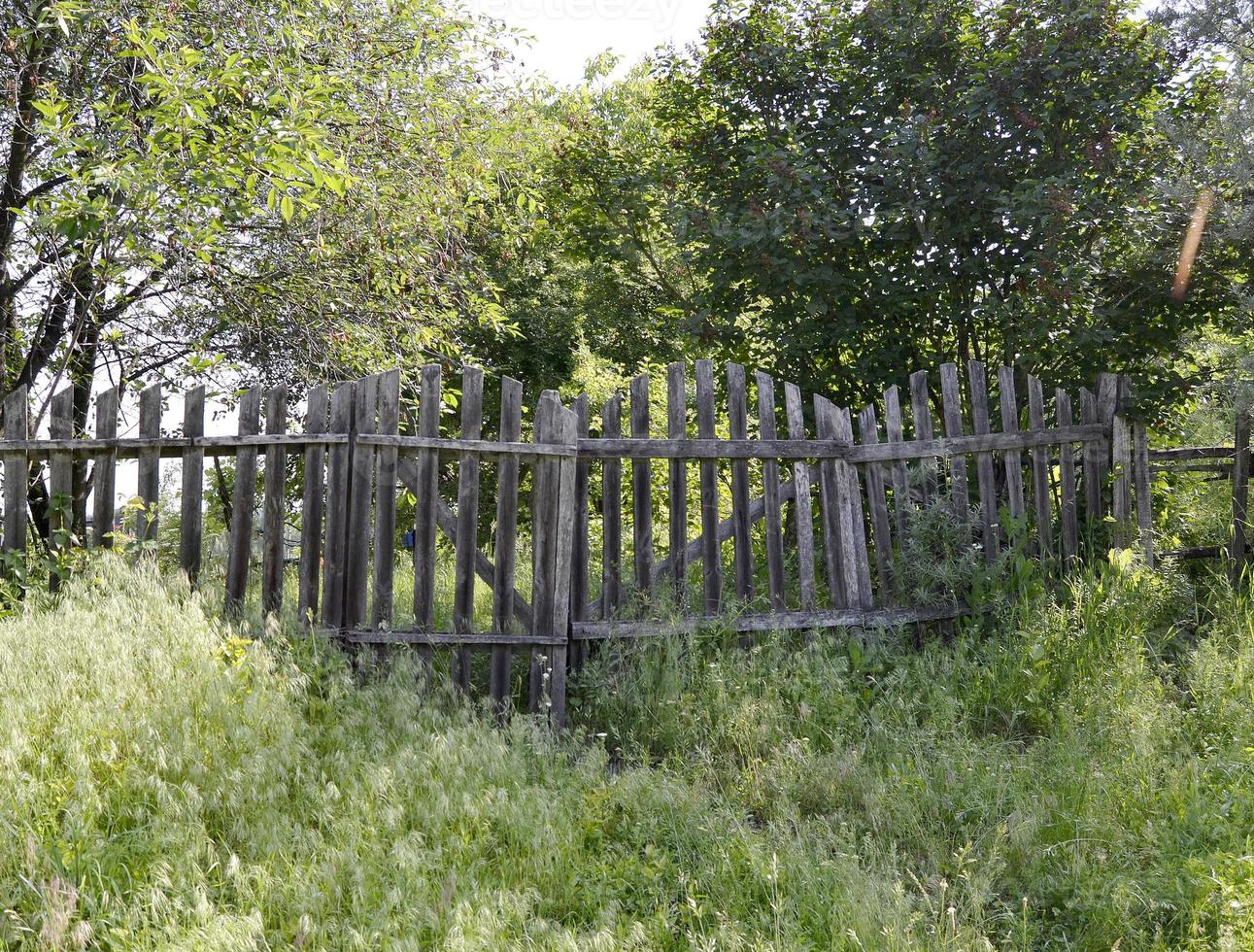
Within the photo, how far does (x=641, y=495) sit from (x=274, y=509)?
84.4 inches

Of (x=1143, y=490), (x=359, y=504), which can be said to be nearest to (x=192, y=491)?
Result: (x=359, y=504)

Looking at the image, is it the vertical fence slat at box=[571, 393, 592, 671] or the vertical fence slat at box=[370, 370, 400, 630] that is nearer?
the vertical fence slat at box=[370, 370, 400, 630]

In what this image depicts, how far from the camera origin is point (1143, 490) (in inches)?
284

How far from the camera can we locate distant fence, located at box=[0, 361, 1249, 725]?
5.40 meters

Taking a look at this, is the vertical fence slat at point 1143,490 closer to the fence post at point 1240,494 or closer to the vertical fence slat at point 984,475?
the fence post at point 1240,494

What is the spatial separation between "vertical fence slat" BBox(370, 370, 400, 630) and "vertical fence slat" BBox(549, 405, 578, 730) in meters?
0.93

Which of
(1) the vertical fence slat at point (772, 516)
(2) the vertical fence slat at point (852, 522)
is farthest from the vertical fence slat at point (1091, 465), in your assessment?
(1) the vertical fence slat at point (772, 516)

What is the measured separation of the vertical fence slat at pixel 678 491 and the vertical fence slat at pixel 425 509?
56.8 inches

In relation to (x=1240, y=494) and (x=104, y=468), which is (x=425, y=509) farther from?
(x=1240, y=494)

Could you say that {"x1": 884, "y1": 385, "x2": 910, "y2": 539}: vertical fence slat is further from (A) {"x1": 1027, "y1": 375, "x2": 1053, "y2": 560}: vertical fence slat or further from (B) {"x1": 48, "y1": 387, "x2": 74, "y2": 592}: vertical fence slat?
(B) {"x1": 48, "y1": 387, "x2": 74, "y2": 592}: vertical fence slat

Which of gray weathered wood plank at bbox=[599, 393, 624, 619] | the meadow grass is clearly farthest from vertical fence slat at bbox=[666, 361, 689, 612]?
the meadow grass

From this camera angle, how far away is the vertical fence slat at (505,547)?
5547 mm

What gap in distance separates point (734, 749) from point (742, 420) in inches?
85.1

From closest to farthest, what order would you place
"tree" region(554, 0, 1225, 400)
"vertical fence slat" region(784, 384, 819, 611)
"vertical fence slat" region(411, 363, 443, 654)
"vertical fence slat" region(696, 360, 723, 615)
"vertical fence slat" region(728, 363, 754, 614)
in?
"vertical fence slat" region(411, 363, 443, 654)
"vertical fence slat" region(696, 360, 723, 615)
"vertical fence slat" region(728, 363, 754, 614)
"vertical fence slat" region(784, 384, 819, 611)
"tree" region(554, 0, 1225, 400)
